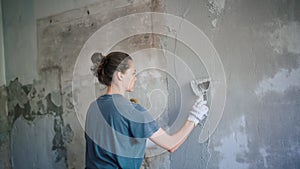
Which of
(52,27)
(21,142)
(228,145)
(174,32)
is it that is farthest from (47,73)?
(228,145)

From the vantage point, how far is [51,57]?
117 inches

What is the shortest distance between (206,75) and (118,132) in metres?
0.74

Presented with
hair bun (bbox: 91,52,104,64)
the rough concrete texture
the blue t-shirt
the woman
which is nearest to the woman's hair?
the woman

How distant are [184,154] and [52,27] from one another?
1.76 meters

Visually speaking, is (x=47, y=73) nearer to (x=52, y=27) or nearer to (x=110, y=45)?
(x=52, y=27)

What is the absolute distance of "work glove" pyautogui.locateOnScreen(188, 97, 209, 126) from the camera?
1789 mm

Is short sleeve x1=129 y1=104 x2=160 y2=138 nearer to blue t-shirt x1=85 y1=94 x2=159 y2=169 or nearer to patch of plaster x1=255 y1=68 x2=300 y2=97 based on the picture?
blue t-shirt x1=85 y1=94 x2=159 y2=169

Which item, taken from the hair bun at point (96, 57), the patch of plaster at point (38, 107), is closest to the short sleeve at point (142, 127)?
the hair bun at point (96, 57)

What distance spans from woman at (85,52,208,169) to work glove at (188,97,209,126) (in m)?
0.02

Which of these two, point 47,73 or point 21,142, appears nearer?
point 47,73

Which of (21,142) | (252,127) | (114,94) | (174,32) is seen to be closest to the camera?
(114,94)

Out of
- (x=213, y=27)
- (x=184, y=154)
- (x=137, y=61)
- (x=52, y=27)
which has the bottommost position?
(x=184, y=154)

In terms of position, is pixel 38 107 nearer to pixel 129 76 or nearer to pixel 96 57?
pixel 96 57

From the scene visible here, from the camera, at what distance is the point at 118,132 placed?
5.36ft
